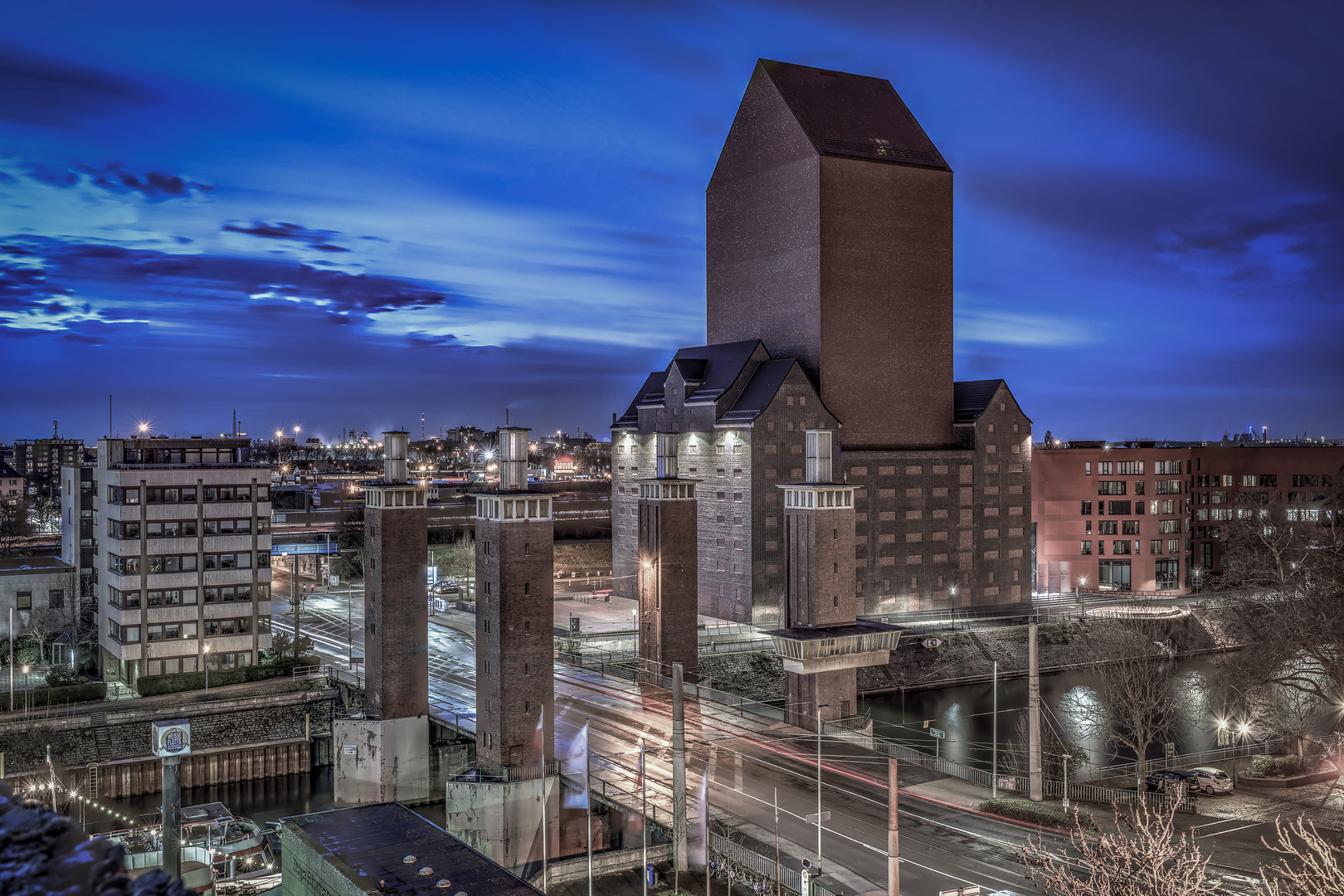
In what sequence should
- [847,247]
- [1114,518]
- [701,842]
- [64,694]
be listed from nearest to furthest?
[701,842] < [64,694] < [847,247] < [1114,518]

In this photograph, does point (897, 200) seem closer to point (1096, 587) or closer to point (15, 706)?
point (1096, 587)

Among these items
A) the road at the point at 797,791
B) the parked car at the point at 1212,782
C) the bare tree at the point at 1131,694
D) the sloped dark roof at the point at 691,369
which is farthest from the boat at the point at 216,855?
the sloped dark roof at the point at 691,369

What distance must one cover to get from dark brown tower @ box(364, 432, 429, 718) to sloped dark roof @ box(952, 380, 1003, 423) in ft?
184

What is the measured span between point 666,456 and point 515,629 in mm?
19641

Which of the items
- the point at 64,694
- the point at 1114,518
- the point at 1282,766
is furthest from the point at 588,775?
the point at 1114,518

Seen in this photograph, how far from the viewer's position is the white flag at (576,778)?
47.3 m

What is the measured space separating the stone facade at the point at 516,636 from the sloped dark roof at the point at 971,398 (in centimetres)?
5641

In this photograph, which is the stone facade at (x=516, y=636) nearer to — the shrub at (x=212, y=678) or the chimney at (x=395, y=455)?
the chimney at (x=395, y=455)

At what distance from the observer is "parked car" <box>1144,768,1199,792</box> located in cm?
4564

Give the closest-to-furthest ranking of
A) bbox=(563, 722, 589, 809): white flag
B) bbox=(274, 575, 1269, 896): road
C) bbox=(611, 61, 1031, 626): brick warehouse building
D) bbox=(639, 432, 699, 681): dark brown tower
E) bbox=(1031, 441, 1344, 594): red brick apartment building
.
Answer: bbox=(274, 575, 1269, 896): road, bbox=(563, 722, 589, 809): white flag, bbox=(639, 432, 699, 681): dark brown tower, bbox=(611, 61, 1031, 626): brick warehouse building, bbox=(1031, 441, 1344, 594): red brick apartment building

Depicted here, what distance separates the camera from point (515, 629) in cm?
4947

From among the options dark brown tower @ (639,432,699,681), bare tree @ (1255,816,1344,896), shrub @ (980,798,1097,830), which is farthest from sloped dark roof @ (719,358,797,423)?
bare tree @ (1255,816,1344,896)

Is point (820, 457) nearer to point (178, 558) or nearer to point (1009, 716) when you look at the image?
point (1009, 716)

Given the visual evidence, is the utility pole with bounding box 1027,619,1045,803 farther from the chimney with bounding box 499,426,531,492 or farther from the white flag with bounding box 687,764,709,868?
the chimney with bounding box 499,426,531,492
